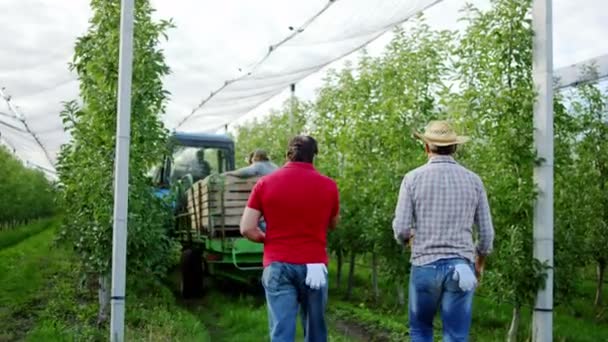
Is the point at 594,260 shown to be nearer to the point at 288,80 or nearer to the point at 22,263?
the point at 288,80

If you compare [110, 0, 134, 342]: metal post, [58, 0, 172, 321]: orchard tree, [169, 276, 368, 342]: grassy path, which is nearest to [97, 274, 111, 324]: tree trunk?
[58, 0, 172, 321]: orchard tree

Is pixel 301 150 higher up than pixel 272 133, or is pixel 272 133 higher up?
pixel 272 133

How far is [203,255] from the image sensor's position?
38.2 feet

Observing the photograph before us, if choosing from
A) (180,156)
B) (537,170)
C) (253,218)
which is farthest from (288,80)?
(253,218)

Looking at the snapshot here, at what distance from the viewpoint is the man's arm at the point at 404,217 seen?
15.4 feet

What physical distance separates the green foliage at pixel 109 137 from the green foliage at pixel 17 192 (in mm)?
12411

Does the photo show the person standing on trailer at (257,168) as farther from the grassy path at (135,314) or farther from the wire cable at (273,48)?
the wire cable at (273,48)

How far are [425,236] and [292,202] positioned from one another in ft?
2.72

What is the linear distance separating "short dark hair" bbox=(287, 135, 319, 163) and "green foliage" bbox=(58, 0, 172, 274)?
323 centimetres

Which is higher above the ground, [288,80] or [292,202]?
[288,80]

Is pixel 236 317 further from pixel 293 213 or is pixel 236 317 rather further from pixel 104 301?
pixel 293 213

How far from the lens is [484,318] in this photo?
1102 centimetres

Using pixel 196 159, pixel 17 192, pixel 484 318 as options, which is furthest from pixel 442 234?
pixel 17 192

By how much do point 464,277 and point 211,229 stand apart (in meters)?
6.54
